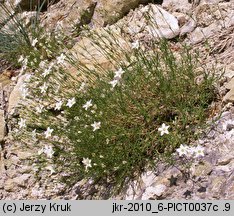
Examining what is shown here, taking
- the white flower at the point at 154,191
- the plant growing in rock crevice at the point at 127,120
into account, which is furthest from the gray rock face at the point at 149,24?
the white flower at the point at 154,191

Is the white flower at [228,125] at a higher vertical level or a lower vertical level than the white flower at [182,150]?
higher

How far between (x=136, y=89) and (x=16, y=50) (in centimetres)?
200

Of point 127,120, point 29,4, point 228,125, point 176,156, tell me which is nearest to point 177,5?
point 127,120

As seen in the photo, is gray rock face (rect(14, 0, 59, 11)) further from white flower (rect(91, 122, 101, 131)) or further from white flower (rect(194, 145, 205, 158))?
white flower (rect(194, 145, 205, 158))

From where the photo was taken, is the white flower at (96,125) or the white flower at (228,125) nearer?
the white flower at (228,125)

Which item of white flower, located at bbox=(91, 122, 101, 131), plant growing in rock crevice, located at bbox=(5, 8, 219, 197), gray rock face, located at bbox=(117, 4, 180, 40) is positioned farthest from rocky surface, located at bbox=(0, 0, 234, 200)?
white flower, located at bbox=(91, 122, 101, 131)

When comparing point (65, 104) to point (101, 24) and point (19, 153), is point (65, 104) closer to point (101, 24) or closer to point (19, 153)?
point (19, 153)

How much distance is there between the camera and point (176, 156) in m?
3.25

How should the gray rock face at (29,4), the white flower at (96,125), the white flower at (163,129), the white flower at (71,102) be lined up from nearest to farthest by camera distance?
the white flower at (163,129)
the white flower at (96,125)
the white flower at (71,102)
the gray rock face at (29,4)

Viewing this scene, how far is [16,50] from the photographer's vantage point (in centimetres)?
504

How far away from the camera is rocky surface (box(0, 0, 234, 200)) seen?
10.1 feet

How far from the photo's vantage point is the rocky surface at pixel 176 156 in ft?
10.1

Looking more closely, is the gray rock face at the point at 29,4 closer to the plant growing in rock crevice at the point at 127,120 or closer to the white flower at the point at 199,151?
the plant growing in rock crevice at the point at 127,120

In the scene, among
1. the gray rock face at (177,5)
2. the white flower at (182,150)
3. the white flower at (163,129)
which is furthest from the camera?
the gray rock face at (177,5)
